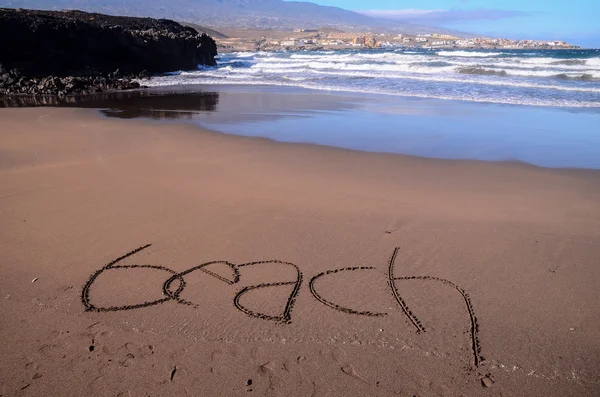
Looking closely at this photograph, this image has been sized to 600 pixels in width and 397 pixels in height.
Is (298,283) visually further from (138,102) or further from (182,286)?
(138,102)

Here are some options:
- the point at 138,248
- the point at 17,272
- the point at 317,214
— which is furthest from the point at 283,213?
the point at 17,272

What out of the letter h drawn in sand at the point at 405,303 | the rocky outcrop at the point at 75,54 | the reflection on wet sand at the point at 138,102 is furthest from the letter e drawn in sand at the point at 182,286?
the rocky outcrop at the point at 75,54

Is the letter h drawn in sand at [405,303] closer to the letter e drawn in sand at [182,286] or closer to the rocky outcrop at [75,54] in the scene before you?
the letter e drawn in sand at [182,286]

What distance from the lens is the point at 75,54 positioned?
24.5 m

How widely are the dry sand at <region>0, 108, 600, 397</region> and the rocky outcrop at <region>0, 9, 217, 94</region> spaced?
580 inches

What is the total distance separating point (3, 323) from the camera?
2.97 meters

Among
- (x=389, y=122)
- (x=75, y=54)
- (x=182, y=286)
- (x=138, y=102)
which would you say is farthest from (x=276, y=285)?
(x=75, y=54)

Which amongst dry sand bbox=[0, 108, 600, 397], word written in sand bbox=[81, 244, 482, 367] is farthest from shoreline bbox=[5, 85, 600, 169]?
word written in sand bbox=[81, 244, 482, 367]

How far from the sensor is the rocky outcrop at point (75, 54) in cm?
1885

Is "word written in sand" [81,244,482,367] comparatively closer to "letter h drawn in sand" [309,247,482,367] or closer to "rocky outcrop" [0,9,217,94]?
"letter h drawn in sand" [309,247,482,367]

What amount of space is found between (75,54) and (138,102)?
43.3 ft

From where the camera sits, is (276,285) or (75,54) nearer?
(276,285)

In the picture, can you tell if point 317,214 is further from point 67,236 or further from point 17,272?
point 17,272

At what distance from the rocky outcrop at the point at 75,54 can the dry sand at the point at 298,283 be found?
14728 mm
